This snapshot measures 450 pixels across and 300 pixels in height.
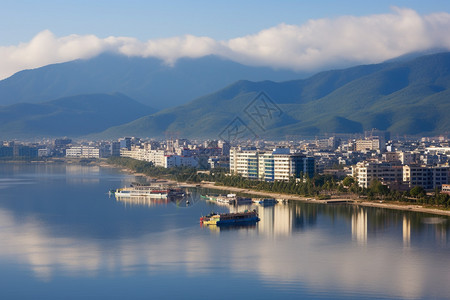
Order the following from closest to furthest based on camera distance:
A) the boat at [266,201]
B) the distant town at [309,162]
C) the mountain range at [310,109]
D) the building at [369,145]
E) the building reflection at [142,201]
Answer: the boat at [266,201]
the building reflection at [142,201]
the distant town at [309,162]
the building at [369,145]
the mountain range at [310,109]

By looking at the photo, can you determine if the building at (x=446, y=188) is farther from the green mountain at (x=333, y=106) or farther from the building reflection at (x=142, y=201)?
the green mountain at (x=333, y=106)

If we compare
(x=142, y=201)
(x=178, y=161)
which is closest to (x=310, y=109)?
(x=178, y=161)

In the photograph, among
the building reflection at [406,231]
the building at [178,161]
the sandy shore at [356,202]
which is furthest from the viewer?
the building at [178,161]

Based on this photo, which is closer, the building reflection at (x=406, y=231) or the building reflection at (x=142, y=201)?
the building reflection at (x=406, y=231)

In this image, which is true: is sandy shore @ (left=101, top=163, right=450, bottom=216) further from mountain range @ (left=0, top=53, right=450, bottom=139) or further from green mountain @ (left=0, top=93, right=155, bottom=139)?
green mountain @ (left=0, top=93, right=155, bottom=139)

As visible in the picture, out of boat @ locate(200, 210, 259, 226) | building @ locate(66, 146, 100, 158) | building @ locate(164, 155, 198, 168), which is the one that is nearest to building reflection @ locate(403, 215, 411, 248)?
boat @ locate(200, 210, 259, 226)

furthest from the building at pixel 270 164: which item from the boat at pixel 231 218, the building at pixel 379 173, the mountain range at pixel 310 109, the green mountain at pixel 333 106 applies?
→ the mountain range at pixel 310 109

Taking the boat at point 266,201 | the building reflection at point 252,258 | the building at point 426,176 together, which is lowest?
the building reflection at point 252,258
